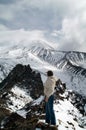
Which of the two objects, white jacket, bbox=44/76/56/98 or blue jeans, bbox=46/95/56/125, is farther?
blue jeans, bbox=46/95/56/125

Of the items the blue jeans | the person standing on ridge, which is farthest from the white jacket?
the blue jeans

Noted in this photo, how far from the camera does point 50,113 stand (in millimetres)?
25250

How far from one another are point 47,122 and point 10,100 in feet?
562

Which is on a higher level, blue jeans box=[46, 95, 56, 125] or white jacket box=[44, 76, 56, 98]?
white jacket box=[44, 76, 56, 98]

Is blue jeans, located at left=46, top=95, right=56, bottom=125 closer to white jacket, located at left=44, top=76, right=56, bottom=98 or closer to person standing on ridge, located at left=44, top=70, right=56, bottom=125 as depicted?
person standing on ridge, located at left=44, top=70, right=56, bottom=125

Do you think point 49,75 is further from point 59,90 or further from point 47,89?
point 59,90

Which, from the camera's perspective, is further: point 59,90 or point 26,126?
point 59,90

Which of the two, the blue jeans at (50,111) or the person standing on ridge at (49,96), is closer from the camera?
the person standing on ridge at (49,96)

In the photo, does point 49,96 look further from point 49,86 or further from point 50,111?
point 50,111

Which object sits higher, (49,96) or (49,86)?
(49,86)

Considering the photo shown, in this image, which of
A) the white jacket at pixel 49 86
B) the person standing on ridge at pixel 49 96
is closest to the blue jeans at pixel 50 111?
the person standing on ridge at pixel 49 96

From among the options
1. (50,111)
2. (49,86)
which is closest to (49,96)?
(49,86)

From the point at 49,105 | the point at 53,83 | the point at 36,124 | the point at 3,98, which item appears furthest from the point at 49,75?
the point at 3,98

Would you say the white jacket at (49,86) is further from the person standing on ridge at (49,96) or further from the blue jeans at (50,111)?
the blue jeans at (50,111)
